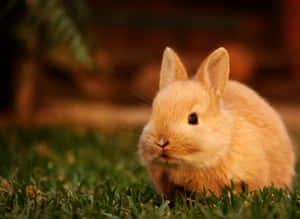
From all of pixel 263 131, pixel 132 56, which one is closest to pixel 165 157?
pixel 263 131

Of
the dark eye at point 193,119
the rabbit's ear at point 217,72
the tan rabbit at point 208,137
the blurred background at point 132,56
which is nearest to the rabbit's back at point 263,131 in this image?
the tan rabbit at point 208,137

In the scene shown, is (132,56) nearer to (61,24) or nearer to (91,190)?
(61,24)

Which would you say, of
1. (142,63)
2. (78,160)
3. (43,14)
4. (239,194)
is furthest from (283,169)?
(142,63)

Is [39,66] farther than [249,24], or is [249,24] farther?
[249,24]

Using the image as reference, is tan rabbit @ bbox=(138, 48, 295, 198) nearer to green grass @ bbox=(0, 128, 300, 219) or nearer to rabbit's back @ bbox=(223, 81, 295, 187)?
rabbit's back @ bbox=(223, 81, 295, 187)

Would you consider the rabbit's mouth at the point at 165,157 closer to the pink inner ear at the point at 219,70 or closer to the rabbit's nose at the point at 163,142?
the rabbit's nose at the point at 163,142

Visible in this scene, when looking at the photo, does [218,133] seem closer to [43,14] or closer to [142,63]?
[43,14]

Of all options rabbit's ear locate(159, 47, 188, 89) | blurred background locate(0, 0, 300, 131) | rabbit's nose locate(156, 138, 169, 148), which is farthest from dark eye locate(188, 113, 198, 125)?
blurred background locate(0, 0, 300, 131)

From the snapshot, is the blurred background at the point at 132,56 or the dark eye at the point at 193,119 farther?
the blurred background at the point at 132,56
